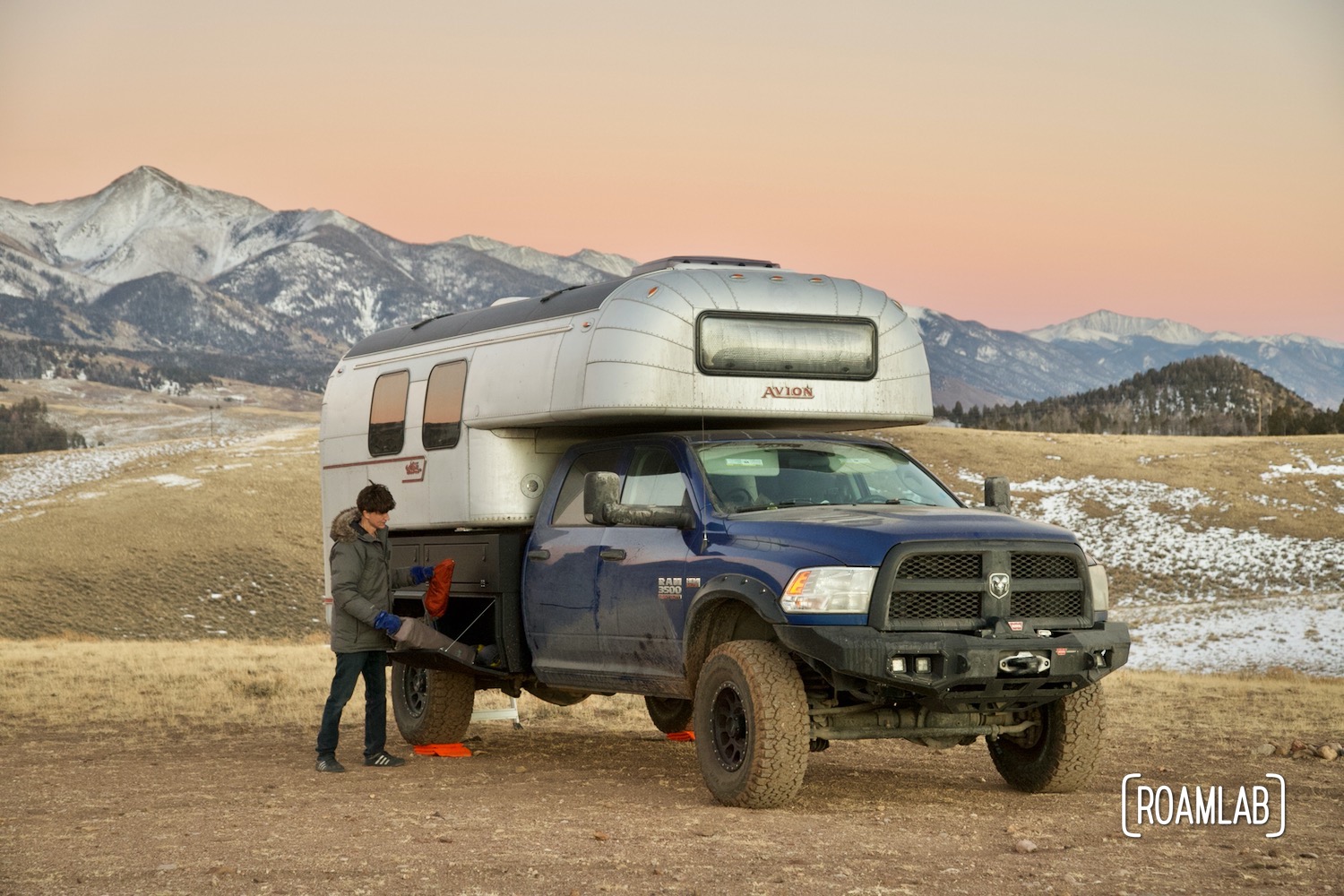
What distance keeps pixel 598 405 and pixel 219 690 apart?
33.0 feet

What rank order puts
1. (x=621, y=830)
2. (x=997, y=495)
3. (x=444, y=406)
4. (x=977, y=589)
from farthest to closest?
1. (x=444, y=406)
2. (x=997, y=495)
3. (x=977, y=589)
4. (x=621, y=830)

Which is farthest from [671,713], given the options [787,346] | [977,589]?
[977,589]

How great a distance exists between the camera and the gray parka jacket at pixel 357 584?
11172mm

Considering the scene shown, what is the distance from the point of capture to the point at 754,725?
8.61m

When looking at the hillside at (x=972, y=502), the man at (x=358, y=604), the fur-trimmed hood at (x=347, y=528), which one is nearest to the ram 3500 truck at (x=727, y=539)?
the man at (x=358, y=604)

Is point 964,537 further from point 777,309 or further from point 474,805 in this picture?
point 474,805

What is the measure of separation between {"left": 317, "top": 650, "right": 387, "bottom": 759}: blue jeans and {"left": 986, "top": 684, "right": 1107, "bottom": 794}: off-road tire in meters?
4.83

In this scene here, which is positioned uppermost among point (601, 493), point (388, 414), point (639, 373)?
point (639, 373)

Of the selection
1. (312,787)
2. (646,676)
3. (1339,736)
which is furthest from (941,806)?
(1339,736)

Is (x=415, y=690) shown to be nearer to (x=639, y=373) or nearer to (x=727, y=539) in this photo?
(x=639, y=373)

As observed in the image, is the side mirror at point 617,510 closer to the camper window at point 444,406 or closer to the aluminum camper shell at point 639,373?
the aluminum camper shell at point 639,373

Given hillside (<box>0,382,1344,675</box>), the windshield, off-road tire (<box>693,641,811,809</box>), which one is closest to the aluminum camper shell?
the windshield

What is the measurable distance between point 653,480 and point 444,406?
255cm

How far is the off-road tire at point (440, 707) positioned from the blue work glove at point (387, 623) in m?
1.14
